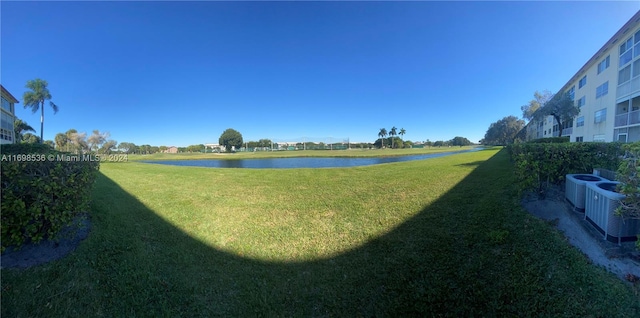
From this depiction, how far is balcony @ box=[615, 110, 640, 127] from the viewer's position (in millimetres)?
15348

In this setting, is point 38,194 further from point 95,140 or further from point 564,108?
point 95,140

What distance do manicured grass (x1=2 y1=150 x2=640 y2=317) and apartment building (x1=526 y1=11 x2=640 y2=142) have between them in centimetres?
1996

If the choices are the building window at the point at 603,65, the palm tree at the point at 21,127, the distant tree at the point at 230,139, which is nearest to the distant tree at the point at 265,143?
the distant tree at the point at 230,139

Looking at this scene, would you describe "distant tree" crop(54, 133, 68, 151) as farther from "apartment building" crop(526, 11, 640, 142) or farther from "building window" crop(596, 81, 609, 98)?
"building window" crop(596, 81, 609, 98)

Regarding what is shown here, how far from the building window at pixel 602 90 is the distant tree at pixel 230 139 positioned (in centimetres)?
8643

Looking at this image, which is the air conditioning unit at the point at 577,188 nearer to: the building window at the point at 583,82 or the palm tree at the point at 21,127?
the building window at the point at 583,82

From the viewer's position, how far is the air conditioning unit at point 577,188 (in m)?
4.12

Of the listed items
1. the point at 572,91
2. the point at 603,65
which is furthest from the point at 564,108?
the point at 572,91

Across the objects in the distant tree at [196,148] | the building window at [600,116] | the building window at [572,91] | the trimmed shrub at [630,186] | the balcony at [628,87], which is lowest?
the trimmed shrub at [630,186]

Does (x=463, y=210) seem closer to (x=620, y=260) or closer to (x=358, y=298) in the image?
(x=620, y=260)

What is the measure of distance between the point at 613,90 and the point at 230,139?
87.7 metres

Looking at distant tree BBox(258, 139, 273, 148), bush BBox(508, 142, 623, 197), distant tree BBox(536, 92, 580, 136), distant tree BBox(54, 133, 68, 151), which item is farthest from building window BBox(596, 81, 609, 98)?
distant tree BBox(258, 139, 273, 148)

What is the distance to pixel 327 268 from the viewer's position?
3715mm

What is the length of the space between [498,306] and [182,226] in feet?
18.9
